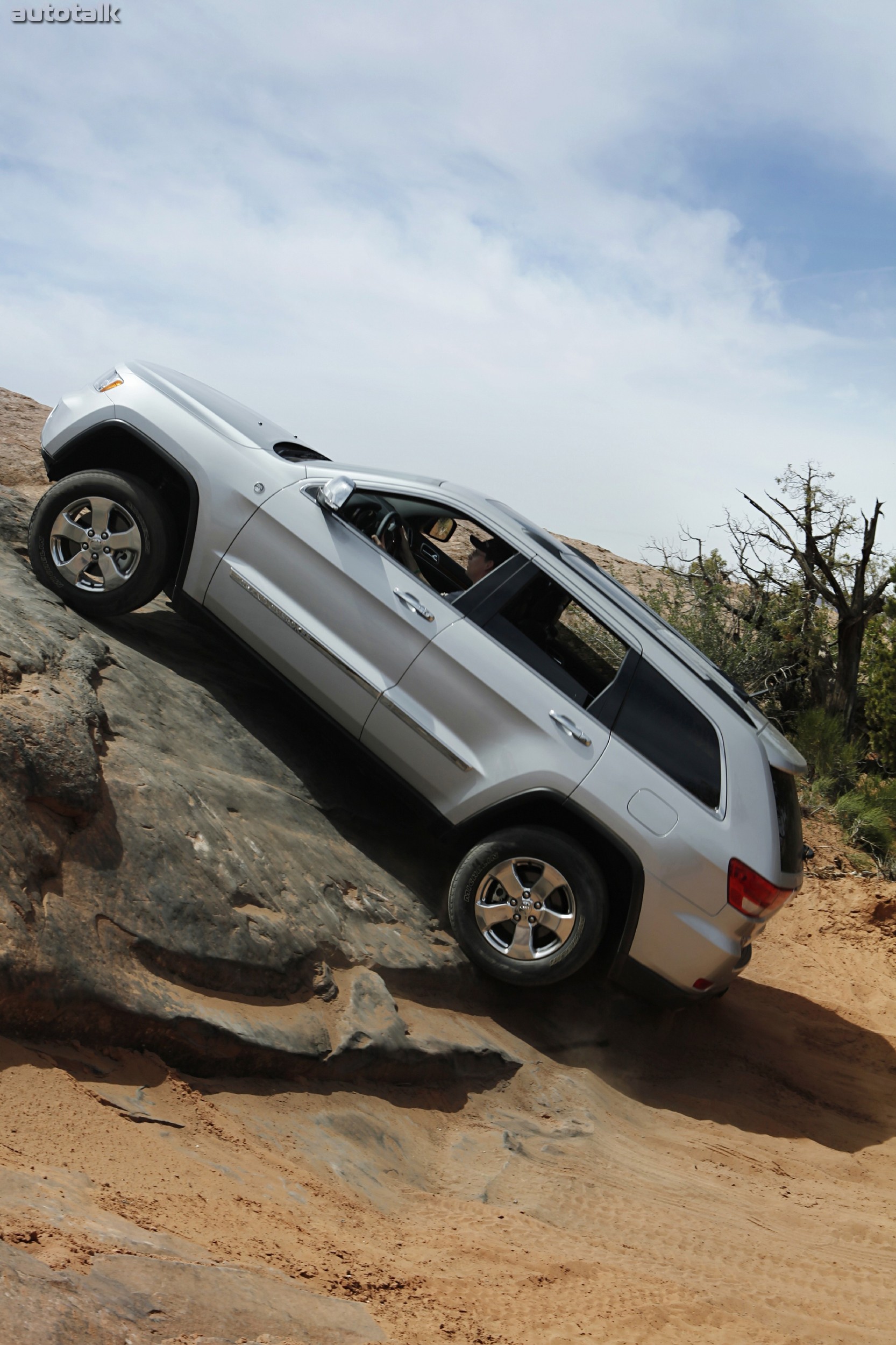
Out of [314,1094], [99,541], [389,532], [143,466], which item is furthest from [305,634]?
[314,1094]

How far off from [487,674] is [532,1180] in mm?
2303

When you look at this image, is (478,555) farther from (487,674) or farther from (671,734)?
(671,734)

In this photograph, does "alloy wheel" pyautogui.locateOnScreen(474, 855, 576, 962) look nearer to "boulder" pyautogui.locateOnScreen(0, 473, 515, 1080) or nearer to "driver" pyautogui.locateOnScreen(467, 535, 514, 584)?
"boulder" pyautogui.locateOnScreen(0, 473, 515, 1080)

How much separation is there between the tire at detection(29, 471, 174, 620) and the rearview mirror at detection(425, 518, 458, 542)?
1.58 metres

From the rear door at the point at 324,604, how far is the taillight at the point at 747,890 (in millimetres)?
1862

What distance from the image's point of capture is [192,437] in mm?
5551

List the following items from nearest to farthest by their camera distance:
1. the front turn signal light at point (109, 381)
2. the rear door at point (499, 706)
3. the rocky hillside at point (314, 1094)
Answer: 1. the rocky hillside at point (314, 1094)
2. the rear door at point (499, 706)
3. the front turn signal light at point (109, 381)

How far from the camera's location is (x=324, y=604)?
5.26m

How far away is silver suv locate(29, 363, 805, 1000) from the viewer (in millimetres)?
4785

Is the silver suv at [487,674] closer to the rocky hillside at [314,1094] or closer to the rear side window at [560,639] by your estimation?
the rear side window at [560,639]

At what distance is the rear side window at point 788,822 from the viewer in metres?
4.86

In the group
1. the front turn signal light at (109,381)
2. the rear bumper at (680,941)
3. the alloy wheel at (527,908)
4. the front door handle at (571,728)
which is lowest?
the alloy wheel at (527,908)

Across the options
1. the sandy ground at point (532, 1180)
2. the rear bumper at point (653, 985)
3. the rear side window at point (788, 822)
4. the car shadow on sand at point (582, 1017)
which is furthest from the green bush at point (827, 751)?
the rear bumper at point (653, 985)

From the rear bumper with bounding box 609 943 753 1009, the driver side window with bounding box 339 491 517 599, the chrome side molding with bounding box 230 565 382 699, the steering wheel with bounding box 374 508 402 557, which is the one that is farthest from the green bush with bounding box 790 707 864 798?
the chrome side molding with bounding box 230 565 382 699
